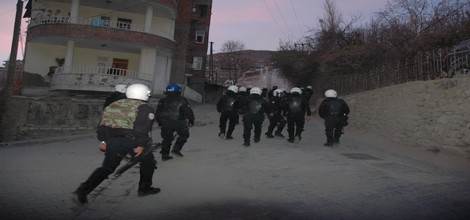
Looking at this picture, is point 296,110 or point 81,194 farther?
point 296,110

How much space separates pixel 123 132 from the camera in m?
4.84

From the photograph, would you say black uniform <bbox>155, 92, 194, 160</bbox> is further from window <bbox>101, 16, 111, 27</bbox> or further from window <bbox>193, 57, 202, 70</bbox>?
window <bbox>193, 57, 202, 70</bbox>

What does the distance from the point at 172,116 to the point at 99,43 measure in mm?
18739

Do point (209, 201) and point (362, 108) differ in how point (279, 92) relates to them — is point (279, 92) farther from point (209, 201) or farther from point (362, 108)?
point (209, 201)

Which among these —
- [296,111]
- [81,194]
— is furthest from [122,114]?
[296,111]

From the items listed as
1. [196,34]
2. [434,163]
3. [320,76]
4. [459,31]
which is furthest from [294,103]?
[196,34]

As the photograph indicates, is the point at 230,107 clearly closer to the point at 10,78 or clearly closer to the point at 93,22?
the point at 10,78

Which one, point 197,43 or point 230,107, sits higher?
Answer: point 197,43

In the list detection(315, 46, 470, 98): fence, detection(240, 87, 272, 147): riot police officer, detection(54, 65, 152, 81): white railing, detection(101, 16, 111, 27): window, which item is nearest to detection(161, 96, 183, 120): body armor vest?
detection(240, 87, 272, 147): riot police officer

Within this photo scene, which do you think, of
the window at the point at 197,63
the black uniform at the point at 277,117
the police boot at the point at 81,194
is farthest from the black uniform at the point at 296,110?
the window at the point at 197,63

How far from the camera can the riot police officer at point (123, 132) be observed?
4695 millimetres

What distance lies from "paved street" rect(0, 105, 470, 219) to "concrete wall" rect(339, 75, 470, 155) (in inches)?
22.2

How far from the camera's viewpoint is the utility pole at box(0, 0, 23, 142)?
16.3 metres

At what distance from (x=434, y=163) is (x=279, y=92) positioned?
6303mm
